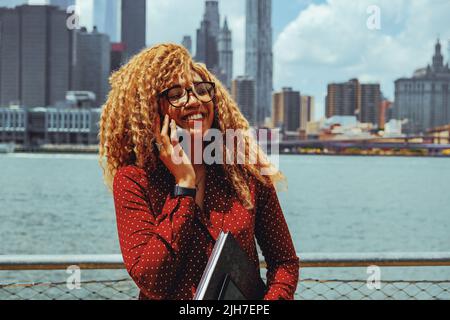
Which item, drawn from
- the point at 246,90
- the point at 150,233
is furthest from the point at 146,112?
the point at 246,90

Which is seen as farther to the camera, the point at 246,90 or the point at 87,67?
the point at 87,67

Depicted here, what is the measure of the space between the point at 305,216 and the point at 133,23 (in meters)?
13.2

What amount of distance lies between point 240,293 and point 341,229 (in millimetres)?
14557

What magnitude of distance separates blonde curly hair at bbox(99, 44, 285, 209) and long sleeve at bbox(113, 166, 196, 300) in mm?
70

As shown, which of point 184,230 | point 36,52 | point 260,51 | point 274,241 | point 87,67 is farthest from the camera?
point 36,52

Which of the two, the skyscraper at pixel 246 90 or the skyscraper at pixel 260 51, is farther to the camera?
the skyscraper at pixel 246 90

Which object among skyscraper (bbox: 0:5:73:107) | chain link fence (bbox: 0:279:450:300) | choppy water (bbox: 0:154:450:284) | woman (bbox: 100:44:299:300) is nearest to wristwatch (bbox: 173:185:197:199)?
woman (bbox: 100:44:299:300)

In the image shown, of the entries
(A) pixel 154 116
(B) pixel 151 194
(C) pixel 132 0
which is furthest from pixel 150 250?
(C) pixel 132 0

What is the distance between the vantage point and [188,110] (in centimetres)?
99

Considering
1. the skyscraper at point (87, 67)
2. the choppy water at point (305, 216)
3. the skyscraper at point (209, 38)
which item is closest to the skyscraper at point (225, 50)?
the skyscraper at point (209, 38)

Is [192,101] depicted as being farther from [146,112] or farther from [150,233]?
[150,233]

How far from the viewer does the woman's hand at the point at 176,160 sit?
0.93 meters

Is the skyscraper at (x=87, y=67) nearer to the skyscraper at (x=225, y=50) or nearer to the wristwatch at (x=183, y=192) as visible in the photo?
the skyscraper at (x=225, y=50)

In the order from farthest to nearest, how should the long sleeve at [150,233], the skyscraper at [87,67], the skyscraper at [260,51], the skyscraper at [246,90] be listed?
the skyscraper at [87,67] → the skyscraper at [246,90] → the skyscraper at [260,51] → the long sleeve at [150,233]
